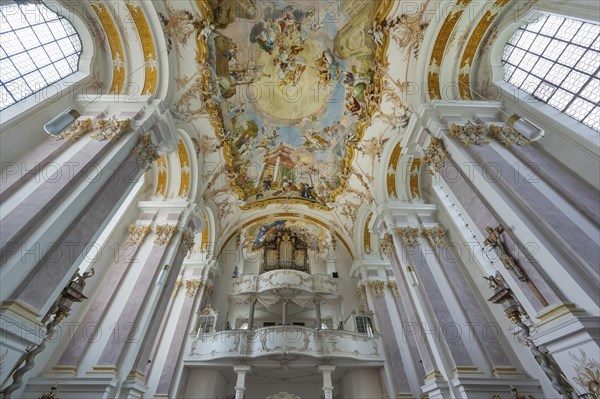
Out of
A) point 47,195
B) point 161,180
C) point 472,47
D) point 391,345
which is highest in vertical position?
point 161,180

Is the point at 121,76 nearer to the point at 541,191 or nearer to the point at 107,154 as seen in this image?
the point at 107,154

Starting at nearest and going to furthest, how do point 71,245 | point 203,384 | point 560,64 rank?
point 71,245 < point 560,64 < point 203,384

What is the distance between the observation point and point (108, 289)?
8.26 metres

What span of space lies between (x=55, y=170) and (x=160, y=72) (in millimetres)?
4068

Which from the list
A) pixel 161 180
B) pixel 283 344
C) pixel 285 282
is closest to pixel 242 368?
pixel 283 344

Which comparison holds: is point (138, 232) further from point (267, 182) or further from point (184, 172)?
point (267, 182)

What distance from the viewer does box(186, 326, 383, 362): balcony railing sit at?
471 inches

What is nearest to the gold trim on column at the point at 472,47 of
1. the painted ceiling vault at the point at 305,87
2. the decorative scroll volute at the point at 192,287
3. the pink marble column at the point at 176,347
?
the painted ceiling vault at the point at 305,87

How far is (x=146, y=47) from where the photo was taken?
7.70m

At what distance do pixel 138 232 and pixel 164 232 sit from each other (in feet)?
2.87

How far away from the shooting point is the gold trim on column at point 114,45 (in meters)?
7.15

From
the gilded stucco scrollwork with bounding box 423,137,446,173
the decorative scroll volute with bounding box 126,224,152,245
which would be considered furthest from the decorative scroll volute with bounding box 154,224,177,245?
the gilded stucco scrollwork with bounding box 423,137,446,173

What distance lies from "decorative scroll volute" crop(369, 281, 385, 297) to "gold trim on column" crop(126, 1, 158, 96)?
12104 mm

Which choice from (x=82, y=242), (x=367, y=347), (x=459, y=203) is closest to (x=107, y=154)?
(x=82, y=242)
